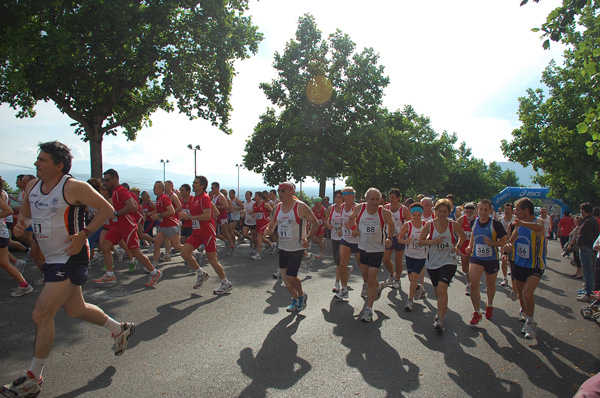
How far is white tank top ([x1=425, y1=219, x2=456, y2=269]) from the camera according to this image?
5926mm

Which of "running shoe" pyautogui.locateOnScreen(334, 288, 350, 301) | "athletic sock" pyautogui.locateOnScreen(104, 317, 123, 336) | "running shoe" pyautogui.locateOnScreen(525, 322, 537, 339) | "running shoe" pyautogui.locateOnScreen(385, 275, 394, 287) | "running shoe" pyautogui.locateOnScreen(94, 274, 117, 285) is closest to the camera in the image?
Result: "athletic sock" pyautogui.locateOnScreen(104, 317, 123, 336)

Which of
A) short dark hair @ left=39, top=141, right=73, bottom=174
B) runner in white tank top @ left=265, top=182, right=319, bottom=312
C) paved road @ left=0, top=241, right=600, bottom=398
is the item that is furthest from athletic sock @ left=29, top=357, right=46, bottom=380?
runner in white tank top @ left=265, top=182, right=319, bottom=312

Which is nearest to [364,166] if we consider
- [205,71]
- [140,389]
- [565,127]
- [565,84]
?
[205,71]

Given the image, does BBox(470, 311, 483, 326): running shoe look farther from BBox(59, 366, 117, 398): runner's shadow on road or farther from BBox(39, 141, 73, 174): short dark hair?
BBox(39, 141, 73, 174): short dark hair

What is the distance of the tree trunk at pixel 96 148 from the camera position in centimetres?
1917

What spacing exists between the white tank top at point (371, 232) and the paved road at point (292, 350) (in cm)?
114

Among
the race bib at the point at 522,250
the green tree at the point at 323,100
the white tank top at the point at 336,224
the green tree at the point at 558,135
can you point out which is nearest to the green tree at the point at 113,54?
the green tree at the point at 323,100

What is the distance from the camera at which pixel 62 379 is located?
3.70 meters

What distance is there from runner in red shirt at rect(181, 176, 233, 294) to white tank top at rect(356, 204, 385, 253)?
2.76m

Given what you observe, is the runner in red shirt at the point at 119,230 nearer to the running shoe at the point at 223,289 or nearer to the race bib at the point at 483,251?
the running shoe at the point at 223,289

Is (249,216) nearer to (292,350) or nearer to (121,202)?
(121,202)

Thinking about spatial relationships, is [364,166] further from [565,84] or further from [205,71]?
[565,84]

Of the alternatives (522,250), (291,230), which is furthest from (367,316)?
(522,250)

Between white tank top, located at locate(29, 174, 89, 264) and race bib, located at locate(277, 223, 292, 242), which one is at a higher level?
white tank top, located at locate(29, 174, 89, 264)
